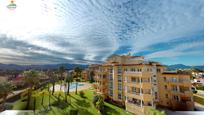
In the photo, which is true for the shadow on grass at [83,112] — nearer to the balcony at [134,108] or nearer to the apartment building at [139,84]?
the balcony at [134,108]

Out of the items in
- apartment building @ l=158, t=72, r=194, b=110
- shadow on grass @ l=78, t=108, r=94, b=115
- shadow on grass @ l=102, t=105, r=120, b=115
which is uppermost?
apartment building @ l=158, t=72, r=194, b=110

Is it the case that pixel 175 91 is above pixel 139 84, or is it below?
below

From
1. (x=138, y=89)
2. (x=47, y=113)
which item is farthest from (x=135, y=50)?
(x=47, y=113)

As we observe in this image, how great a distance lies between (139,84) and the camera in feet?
62.4

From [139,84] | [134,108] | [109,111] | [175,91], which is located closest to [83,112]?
[109,111]

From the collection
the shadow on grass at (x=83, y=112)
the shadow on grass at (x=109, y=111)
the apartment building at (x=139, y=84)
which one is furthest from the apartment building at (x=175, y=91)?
the shadow on grass at (x=83, y=112)

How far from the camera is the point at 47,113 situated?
57.0 ft

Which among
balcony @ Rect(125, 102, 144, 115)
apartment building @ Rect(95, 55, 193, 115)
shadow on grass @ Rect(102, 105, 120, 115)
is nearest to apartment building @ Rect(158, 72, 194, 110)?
apartment building @ Rect(95, 55, 193, 115)

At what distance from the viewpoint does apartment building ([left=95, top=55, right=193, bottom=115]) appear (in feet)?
60.4

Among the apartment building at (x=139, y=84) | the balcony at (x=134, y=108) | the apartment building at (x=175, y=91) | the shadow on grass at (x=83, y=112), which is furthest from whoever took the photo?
the apartment building at (x=175, y=91)

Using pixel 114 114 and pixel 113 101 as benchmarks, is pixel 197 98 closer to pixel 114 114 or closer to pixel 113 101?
pixel 113 101

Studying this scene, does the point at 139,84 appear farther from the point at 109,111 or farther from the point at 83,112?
the point at 83,112

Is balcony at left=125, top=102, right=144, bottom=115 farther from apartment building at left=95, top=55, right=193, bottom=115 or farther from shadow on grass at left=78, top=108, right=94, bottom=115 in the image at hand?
shadow on grass at left=78, top=108, right=94, bottom=115

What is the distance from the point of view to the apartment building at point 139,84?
18.4 metres
